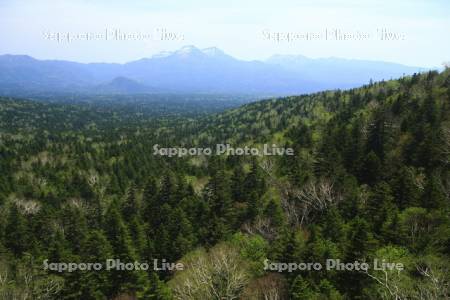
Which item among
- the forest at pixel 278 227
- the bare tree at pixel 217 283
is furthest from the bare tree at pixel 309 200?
the bare tree at pixel 217 283

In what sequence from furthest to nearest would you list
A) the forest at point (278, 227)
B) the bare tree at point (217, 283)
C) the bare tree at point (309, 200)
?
the bare tree at point (309, 200) → the forest at point (278, 227) → the bare tree at point (217, 283)

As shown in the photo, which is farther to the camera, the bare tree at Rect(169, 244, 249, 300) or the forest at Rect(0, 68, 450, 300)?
the forest at Rect(0, 68, 450, 300)

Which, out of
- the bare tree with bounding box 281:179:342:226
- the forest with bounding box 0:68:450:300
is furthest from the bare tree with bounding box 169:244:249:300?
the bare tree with bounding box 281:179:342:226

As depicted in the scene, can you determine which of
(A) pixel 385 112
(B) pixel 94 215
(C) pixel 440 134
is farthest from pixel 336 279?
(B) pixel 94 215

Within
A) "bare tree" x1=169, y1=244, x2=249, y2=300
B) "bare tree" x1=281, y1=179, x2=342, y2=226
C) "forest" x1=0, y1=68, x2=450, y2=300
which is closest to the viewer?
"bare tree" x1=169, y1=244, x2=249, y2=300

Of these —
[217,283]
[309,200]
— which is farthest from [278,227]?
[217,283]

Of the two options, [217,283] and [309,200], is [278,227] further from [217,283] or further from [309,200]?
[217,283]

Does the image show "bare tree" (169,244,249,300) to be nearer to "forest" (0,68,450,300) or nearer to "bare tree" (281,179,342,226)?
"forest" (0,68,450,300)

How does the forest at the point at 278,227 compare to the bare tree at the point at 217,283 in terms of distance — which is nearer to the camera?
the bare tree at the point at 217,283

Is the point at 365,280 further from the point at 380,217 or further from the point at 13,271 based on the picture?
the point at 13,271

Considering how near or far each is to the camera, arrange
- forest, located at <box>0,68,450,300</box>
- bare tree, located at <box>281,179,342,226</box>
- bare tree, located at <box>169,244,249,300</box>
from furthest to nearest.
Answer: bare tree, located at <box>281,179,342,226</box>
forest, located at <box>0,68,450,300</box>
bare tree, located at <box>169,244,249,300</box>

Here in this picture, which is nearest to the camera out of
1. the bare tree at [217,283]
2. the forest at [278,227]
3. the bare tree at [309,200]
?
the bare tree at [217,283]

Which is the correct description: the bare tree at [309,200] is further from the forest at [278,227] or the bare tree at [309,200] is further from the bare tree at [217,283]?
the bare tree at [217,283]
